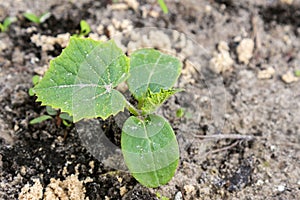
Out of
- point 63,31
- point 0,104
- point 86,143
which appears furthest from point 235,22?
point 0,104

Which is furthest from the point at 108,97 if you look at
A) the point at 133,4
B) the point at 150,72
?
the point at 133,4

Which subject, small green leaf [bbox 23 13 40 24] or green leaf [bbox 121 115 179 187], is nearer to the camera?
green leaf [bbox 121 115 179 187]

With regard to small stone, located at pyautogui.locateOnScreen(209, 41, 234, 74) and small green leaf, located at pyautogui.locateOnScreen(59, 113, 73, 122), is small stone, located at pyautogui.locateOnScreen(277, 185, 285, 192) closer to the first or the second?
small stone, located at pyautogui.locateOnScreen(209, 41, 234, 74)

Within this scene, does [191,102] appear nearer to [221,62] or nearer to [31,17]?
[221,62]

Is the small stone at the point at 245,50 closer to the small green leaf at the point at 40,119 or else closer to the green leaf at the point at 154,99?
the green leaf at the point at 154,99

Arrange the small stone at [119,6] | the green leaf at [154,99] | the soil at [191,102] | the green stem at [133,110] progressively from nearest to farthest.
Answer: the green leaf at [154,99] < the green stem at [133,110] < the soil at [191,102] < the small stone at [119,6]

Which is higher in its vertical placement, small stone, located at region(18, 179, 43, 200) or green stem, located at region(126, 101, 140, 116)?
green stem, located at region(126, 101, 140, 116)

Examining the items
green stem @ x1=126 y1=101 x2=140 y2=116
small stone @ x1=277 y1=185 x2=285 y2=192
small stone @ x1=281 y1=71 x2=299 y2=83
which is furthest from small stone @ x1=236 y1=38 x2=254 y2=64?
green stem @ x1=126 y1=101 x2=140 y2=116

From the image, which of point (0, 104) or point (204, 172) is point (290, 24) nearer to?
point (204, 172)

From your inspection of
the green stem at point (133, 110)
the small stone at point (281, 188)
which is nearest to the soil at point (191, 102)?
the small stone at point (281, 188)

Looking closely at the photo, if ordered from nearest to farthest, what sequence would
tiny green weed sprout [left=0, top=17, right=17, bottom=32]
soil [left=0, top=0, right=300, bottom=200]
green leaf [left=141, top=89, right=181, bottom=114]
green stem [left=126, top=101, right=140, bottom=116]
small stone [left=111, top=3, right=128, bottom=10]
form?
green leaf [left=141, top=89, right=181, bottom=114] < green stem [left=126, top=101, right=140, bottom=116] < soil [left=0, top=0, right=300, bottom=200] < tiny green weed sprout [left=0, top=17, right=17, bottom=32] < small stone [left=111, top=3, right=128, bottom=10]
